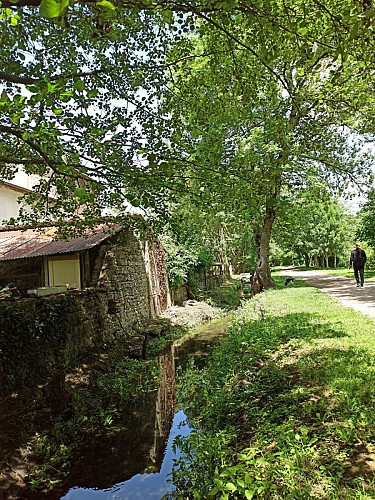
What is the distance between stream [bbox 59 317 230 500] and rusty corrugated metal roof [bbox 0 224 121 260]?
456cm

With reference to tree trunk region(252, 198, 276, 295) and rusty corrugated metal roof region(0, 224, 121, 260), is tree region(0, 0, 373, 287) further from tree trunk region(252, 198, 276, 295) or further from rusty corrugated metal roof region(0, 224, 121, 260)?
tree trunk region(252, 198, 276, 295)

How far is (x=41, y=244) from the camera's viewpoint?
39.2 feet

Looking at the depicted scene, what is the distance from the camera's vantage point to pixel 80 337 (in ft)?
32.4

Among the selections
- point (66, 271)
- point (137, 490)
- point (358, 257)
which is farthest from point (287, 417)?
point (358, 257)

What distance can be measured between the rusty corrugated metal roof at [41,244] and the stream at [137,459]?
4558 mm

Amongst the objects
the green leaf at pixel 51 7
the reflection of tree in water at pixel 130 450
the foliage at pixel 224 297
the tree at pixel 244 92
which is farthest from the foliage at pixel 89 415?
the foliage at pixel 224 297

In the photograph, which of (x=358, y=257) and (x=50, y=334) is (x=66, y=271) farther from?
(x=358, y=257)

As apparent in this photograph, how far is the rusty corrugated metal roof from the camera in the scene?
35.4ft

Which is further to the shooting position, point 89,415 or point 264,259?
Result: point 264,259

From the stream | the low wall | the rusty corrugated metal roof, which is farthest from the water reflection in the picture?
the rusty corrugated metal roof

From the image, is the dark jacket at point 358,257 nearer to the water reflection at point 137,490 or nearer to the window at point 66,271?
the window at point 66,271

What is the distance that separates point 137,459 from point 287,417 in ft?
8.01

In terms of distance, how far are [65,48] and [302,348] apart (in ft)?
22.7

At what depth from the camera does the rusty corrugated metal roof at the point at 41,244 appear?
10.8 meters
